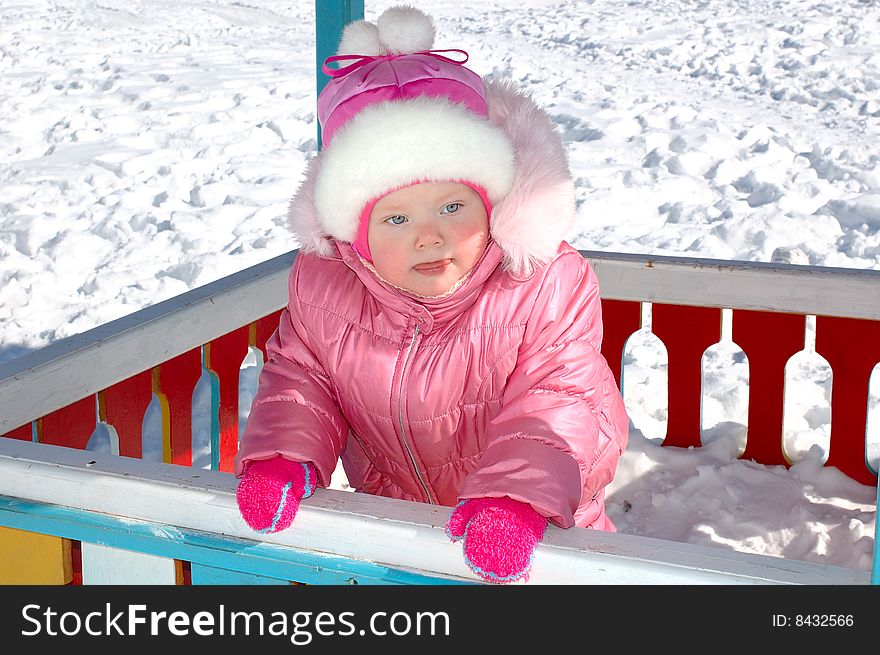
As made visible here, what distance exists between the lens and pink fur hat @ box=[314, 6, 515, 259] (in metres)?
1.47

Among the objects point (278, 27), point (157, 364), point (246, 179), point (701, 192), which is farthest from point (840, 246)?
point (278, 27)

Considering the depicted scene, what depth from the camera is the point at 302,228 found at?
1665 millimetres

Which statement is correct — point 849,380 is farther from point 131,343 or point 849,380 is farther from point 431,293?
point 131,343

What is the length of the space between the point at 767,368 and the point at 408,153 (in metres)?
1.61

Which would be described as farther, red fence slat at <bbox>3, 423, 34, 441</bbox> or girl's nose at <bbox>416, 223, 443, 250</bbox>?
red fence slat at <bbox>3, 423, 34, 441</bbox>

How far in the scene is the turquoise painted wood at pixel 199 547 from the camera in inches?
47.4

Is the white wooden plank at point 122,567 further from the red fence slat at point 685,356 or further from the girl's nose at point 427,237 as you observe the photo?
the red fence slat at point 685,356

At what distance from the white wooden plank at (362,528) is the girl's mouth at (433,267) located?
36 cm

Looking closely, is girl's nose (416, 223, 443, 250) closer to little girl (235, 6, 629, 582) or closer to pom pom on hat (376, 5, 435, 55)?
little girl (235, 6, 629, 582)

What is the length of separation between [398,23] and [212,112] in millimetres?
7303

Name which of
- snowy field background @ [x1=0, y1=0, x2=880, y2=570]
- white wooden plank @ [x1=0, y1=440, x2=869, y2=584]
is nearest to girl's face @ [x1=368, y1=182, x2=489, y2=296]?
white wooden plank @ [x1=0, y1=440, x2=869, y2=584]

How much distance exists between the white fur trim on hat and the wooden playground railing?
2.17 feet

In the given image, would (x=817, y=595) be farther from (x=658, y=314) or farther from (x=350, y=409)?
(x=658, y=314)

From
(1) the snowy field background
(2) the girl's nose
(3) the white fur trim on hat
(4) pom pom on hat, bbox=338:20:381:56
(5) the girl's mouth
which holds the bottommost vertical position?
(1) the snowy field background
